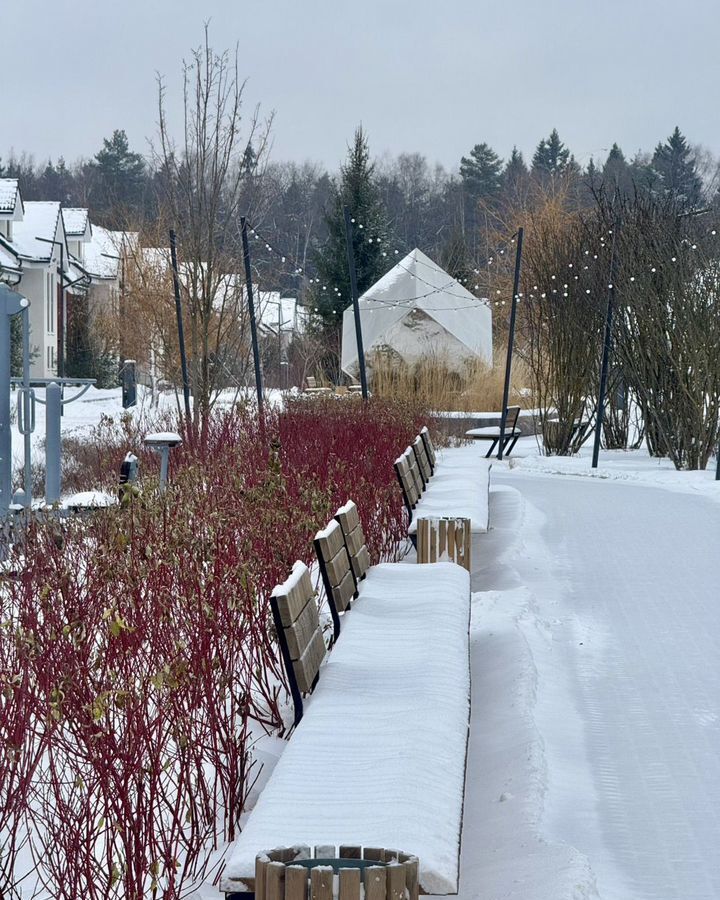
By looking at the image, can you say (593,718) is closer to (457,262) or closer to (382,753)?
(382,753)

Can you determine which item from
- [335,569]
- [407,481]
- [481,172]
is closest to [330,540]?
[335,569]

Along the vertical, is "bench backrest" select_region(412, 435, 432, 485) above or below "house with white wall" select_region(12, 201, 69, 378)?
below

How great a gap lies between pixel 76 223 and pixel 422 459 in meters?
42.1

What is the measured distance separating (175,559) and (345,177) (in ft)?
116

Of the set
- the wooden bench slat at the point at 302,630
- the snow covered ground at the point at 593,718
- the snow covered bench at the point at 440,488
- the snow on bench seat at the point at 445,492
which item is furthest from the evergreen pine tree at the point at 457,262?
the wooden bench slat at the point at 302,630

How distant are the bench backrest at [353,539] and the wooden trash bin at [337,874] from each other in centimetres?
313

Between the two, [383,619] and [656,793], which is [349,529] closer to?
[383,619]

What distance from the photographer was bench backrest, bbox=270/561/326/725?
4.04 m

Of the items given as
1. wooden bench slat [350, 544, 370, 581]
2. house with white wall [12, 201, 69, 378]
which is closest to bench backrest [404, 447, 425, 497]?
wooden bench slat [350, 544, 370, 581]

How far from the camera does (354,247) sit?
39188mm

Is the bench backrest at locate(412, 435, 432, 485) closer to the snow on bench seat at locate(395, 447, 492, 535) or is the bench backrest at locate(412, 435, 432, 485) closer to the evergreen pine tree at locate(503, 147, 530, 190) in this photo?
the snow on bench seat at locate(395, 447, 492, 535)

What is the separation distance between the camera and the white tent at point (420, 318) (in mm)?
26328

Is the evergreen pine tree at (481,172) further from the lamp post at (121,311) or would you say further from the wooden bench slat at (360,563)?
the wooden bench slat at (360,563)

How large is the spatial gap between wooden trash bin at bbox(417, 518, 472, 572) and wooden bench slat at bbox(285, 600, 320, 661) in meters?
3.36
